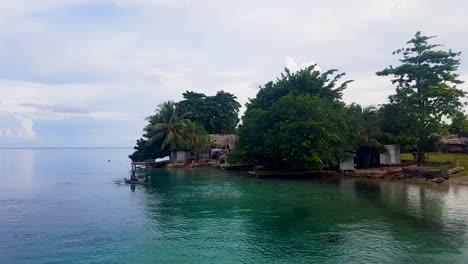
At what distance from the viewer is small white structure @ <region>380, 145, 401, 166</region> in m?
36.2

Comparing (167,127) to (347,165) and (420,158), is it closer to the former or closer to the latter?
(347,165)

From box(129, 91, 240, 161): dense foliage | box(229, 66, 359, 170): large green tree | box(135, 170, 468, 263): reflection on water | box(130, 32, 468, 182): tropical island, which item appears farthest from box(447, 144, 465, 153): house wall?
box(129, 91, 240, 161): dense foliage

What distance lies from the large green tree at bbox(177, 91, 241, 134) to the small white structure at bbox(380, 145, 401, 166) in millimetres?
27640

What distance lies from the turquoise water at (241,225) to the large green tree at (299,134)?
4000 millimetres

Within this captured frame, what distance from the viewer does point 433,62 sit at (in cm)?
3409

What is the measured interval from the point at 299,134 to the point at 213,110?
2633 cm

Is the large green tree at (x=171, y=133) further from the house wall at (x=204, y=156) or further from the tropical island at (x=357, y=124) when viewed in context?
the tropical island at (x=357, y=124)

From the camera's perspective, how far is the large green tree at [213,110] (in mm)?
56594

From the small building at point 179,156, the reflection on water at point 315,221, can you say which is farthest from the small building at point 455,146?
the small building at point 179,156

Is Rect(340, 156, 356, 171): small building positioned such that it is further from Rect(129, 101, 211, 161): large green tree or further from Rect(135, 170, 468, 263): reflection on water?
Rect(129, 101, 211, 161): large green tree

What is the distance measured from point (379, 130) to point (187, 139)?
24.6 metres

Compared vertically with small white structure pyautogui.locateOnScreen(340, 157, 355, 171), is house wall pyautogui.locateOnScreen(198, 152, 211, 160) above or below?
above

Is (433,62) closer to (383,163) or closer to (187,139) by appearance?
(383,163)

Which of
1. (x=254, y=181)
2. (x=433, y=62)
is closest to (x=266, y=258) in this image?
(x=254, y=181)
